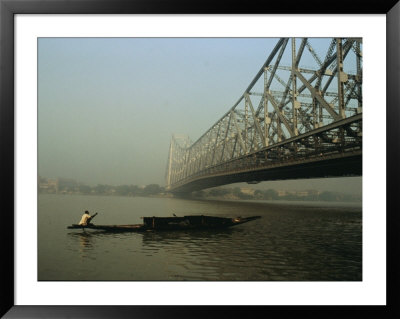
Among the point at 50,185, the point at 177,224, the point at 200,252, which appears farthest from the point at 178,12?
the point at 177,224

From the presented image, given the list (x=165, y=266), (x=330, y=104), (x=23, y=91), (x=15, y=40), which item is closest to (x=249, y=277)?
(x=165, y=266)

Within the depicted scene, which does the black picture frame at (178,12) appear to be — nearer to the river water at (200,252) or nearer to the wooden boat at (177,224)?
the river water at (200,252)

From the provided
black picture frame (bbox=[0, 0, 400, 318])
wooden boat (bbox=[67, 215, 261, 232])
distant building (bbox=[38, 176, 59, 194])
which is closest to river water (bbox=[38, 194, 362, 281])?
distant building (bbox=[38, 176, 59, 194])

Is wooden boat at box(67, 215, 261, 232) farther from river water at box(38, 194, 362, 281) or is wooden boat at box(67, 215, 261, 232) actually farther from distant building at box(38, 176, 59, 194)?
distant building at box(38, 176, 59, 194)

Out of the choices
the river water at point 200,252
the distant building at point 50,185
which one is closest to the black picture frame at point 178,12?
the river water at point 200,252

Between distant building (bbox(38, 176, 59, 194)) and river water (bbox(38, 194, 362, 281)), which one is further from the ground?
distant building (bbox(38, 176, 59, 194))

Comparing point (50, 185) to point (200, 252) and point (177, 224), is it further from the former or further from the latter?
point (177, 224)
